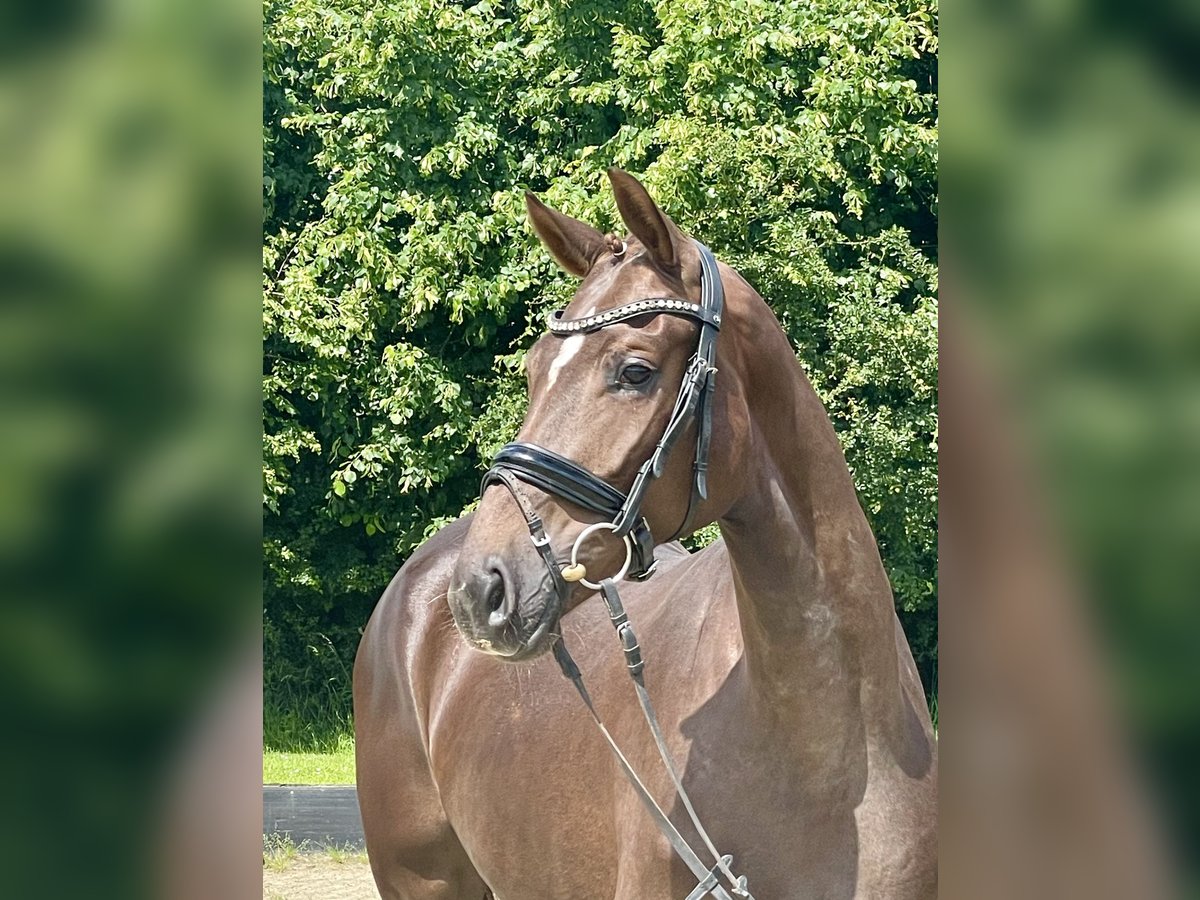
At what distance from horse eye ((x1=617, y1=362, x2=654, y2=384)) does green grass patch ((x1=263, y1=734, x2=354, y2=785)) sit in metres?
7.53

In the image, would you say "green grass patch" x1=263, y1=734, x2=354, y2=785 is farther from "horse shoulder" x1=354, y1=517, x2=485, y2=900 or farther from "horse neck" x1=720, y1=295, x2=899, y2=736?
"horse neck" x1=720, y1=295, x2=899, y2=736

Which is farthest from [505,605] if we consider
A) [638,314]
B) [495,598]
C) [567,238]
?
[567,238]

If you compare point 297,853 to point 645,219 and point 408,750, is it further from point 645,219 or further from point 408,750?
point 645,219

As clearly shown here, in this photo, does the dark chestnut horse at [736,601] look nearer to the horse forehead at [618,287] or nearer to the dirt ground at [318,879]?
the horse forehead at [618,287]

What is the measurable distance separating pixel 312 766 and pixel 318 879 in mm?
3691

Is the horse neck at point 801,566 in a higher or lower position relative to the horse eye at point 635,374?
lower

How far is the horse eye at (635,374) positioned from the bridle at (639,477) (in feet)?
0.21

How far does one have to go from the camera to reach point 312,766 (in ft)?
35.6

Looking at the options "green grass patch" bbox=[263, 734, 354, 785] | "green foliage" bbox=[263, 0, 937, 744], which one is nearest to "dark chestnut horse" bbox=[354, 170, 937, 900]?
"green grass patch" bbox=[263, 734, 354, 785]

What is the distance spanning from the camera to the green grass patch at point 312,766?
986 centimetres

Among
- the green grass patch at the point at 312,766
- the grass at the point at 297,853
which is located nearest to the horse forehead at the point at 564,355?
the grass at the point at 297,853

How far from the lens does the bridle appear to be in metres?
2.23
